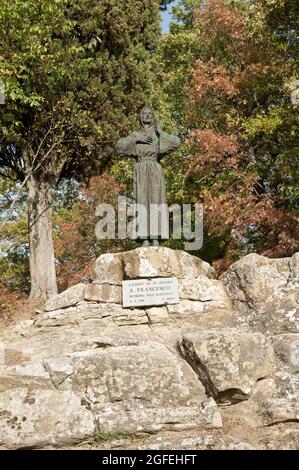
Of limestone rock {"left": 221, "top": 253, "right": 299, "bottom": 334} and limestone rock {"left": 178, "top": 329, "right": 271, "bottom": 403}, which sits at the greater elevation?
limestone rock {"left": 221, "top": 253, "right": 299, "bottom": 334}

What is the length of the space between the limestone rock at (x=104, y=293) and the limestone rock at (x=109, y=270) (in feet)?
0.25

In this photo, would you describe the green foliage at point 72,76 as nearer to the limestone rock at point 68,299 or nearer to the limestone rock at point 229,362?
the limestone rock at point 68,299

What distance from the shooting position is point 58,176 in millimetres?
14547

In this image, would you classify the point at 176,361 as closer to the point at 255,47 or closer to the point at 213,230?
the point at 213,230

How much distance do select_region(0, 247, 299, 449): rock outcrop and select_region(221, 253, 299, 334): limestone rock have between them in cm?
2

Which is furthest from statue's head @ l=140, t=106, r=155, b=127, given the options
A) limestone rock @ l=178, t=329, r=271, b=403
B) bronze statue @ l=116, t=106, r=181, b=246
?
limestone rock @ l=178, t=329, r=271, b=403

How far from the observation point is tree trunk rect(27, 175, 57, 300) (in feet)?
42.3

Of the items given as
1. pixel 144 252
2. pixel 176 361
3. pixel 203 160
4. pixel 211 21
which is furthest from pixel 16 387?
pixel 211 21

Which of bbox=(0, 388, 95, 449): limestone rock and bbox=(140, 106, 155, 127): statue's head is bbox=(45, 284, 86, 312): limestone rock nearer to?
bbox=(0, 388, 95, 449): limestone rock

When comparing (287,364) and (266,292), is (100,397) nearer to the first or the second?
(287,364)

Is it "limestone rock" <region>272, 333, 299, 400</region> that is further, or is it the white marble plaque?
the white marble plaque

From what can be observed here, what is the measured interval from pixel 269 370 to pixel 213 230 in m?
7.11

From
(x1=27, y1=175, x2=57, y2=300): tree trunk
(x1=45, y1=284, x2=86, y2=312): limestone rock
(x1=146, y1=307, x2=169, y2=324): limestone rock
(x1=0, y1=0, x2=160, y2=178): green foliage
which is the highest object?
(x1=0, y1=0, x2=160, y2=178): green foliage

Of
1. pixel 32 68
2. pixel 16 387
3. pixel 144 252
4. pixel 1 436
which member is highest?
pixel 32 68
